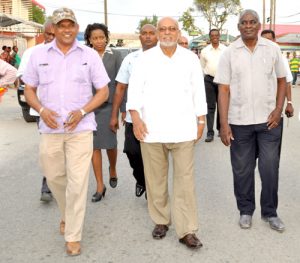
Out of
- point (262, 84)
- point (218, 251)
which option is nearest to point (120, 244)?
point (218, 251)

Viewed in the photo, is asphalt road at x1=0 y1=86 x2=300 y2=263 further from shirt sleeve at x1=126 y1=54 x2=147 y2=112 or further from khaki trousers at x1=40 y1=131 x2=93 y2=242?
shirt sleeve at x1=126 y1=54 x2=147 y2=112

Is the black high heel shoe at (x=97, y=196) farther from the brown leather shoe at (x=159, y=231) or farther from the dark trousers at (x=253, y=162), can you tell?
the dark trousers at (x=253, y=162)

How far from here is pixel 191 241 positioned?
12.6 ft

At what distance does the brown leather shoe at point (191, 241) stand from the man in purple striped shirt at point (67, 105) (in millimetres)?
850

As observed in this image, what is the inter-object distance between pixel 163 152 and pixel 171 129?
0.27 meters

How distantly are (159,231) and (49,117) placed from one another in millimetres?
1346

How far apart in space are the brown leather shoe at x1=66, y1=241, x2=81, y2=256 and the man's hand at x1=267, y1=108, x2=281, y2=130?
6.21 feet

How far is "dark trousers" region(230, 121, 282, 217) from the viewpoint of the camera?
4254 mm

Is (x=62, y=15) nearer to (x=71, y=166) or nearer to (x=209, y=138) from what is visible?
(x=71, y=166)

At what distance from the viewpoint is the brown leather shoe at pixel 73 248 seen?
3.79m

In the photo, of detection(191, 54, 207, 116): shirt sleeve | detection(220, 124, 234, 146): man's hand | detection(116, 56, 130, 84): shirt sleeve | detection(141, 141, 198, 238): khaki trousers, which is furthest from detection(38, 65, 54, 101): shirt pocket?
detection(220, 124, 234, 146): man's hand

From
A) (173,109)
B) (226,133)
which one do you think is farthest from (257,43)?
(173,109)

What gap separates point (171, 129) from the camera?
3.80 metres

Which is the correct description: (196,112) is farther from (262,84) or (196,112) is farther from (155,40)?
(155,40)
